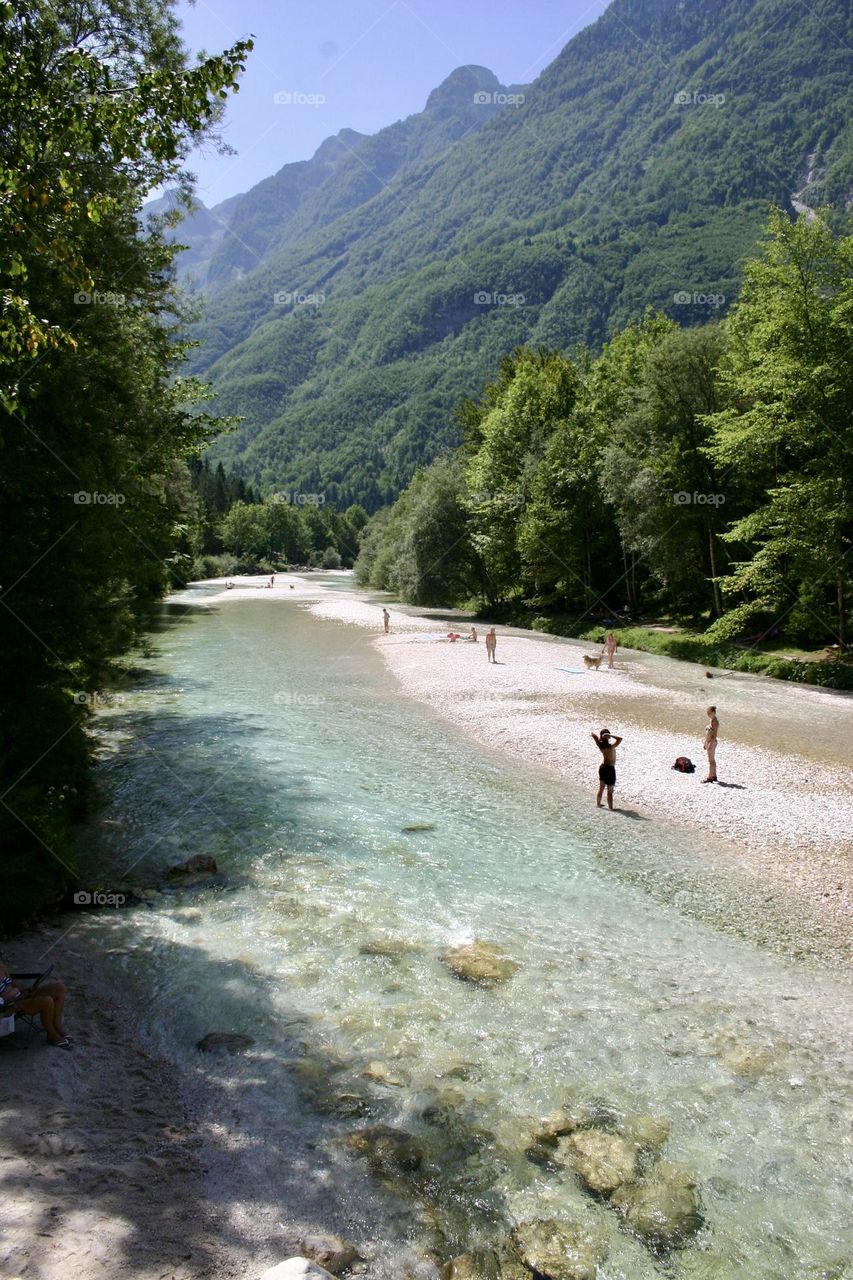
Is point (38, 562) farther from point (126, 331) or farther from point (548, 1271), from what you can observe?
point (548, 1271)

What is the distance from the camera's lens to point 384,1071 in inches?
307

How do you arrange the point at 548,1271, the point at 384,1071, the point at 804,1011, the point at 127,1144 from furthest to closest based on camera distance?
the point at 804,1011, the point at 384,1071, the point at 127,1144, the point at 548,1271

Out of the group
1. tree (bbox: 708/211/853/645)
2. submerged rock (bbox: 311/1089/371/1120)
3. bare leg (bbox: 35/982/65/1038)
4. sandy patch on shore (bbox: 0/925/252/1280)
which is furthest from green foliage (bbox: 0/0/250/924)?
tree (bbox: 708/211/853/645)

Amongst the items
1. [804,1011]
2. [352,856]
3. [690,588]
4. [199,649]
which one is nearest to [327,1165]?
[804,1011]

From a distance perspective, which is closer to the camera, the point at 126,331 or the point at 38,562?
the point at 38,562

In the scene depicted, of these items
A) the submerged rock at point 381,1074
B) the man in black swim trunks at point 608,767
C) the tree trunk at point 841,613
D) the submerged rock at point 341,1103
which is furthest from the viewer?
the tree trunk at point 841,613

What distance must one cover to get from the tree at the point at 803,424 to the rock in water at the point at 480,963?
25.5 m

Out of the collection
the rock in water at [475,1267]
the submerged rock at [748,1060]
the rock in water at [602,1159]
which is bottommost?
the submerged rock at [748,1060]

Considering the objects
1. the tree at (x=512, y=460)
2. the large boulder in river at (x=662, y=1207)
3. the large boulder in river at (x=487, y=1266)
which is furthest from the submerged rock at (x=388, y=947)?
the tree at (x=512, y=460)

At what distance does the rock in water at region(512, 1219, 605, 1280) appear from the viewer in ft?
18.3

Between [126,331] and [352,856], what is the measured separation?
36.1 ft

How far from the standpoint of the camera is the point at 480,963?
10.2 metres

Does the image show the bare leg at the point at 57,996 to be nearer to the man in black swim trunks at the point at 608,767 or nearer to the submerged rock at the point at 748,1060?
the submerged rock at the point at 748,1060

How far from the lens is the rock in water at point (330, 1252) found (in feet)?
17.4
